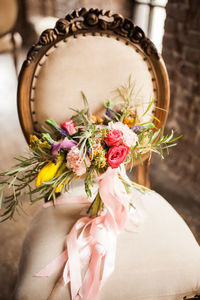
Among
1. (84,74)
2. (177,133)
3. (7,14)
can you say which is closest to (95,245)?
(84,74)

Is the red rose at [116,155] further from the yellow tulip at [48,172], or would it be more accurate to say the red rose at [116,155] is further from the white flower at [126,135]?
the yellow tulip at [48,172]

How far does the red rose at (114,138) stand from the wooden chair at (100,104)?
27 cm

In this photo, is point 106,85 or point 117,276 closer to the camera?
point 117,276

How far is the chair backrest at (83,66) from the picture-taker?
2.64ft

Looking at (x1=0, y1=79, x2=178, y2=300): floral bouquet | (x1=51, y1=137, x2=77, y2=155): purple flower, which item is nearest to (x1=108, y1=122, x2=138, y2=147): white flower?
(x1=0, y1=79, x2=178, y2=300): floral bouquet

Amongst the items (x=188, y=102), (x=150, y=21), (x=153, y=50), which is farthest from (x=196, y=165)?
(x=150, y=21)

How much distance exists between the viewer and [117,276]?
71 centimetres

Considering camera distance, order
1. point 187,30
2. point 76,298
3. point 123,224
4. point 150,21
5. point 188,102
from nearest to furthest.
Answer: point 76,298 < point 123,224 < point 187,30 < point 188,102 < point 150,21

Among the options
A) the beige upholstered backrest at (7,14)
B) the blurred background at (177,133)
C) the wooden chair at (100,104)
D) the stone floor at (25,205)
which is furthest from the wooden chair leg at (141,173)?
the beige upholstered backrest at (7,14)

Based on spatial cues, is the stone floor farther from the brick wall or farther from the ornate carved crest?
the ornate carved crest

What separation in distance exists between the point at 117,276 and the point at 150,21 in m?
2.35

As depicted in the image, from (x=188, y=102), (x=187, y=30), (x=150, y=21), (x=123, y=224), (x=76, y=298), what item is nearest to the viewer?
(x=76, y=298)

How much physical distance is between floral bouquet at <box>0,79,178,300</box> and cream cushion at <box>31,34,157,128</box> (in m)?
0.07

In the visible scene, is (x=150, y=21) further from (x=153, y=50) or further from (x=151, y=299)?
(x=151, y=299)
